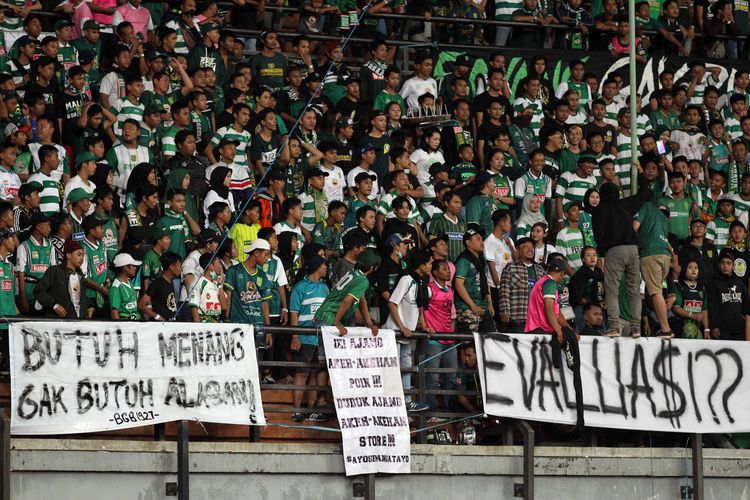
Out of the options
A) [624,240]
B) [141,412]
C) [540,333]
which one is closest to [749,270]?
[624,240]

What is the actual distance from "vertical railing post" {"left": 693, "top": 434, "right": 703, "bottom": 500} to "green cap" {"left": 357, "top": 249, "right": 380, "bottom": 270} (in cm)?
401

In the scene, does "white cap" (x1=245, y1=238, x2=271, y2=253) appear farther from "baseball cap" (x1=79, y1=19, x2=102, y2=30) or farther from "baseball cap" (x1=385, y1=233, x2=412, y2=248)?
"baseball cap" (x1=79, y1=19, x2=102, y2=30)

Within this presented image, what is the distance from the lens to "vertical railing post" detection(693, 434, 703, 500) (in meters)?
17.0

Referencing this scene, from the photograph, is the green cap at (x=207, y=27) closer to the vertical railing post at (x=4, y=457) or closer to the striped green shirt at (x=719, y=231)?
the striped green shirt at (x=719, y=231)

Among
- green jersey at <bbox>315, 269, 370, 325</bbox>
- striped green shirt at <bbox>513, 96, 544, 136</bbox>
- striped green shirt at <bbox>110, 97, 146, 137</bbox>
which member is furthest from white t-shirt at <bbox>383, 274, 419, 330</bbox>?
striped green shirt at <bbox>513, 96, 544, 136</bbox>

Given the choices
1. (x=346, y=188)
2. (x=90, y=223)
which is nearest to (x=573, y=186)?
(x=346, y=188)

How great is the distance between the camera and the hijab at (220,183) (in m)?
18.5

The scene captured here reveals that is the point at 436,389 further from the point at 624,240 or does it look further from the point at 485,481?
the point at 624,240

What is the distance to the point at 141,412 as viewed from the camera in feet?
48.7

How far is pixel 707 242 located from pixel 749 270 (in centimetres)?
82

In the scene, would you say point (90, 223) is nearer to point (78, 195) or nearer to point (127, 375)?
point (78, 195)

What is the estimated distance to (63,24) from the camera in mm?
20484

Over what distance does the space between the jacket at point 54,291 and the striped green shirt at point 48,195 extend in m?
1.82

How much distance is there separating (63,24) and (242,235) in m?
4.49
